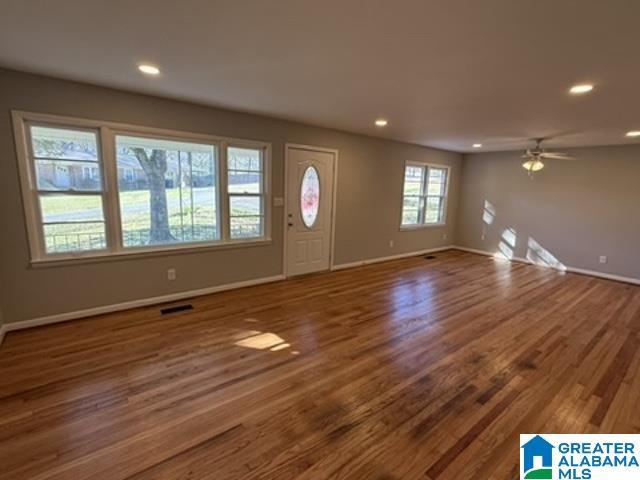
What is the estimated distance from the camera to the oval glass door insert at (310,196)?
16.4 feet

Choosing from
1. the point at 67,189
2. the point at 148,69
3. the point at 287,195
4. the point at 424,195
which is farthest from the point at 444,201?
the point at 67,189

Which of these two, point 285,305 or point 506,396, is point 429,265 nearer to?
point 285,305

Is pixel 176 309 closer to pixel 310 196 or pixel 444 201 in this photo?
pixel 310 196

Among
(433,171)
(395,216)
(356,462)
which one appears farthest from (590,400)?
(433,171)

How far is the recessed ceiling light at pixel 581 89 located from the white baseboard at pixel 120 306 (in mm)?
4140

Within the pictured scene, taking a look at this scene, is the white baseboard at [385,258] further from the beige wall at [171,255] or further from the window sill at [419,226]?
the window sill at [419,226]

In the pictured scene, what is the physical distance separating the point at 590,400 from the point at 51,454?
352 cm

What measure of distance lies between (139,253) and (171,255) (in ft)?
1.15

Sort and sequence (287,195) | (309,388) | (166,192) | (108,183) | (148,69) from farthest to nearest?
(287,195) → (166,192) → (108,183) → (148,69) → (309,388)

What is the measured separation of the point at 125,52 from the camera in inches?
92.3

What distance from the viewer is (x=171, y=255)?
386cm

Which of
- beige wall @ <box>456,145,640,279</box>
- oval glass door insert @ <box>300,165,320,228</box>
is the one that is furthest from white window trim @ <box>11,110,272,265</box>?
beige wall @ <box>456,145,640,279</box>

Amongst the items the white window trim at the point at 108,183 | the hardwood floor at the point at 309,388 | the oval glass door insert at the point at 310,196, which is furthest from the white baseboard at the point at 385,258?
the white window trim at the point at 108,183

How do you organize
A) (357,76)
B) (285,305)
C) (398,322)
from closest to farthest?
1. (357,76)
2. (398,322)
3. (285,305)
